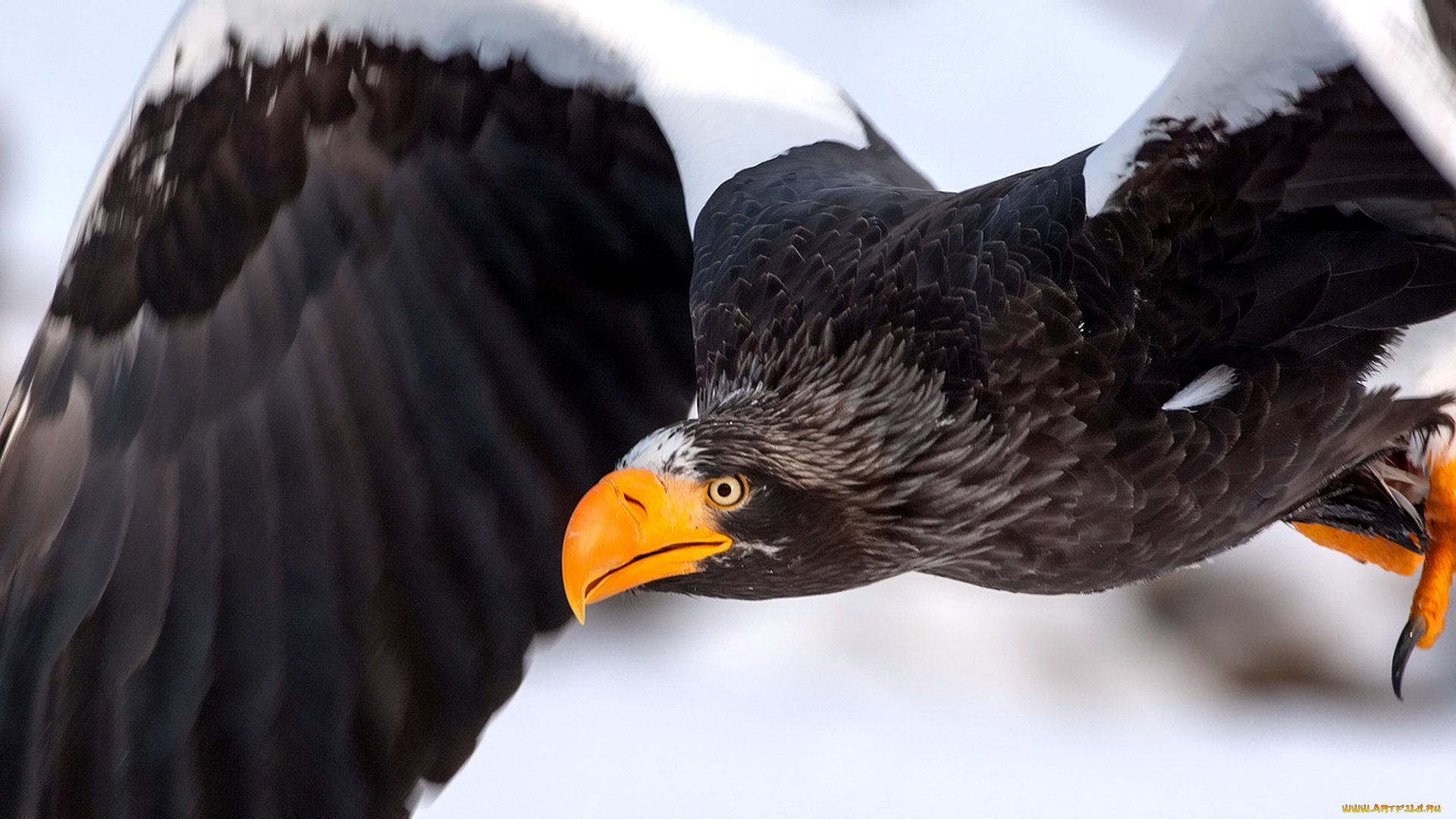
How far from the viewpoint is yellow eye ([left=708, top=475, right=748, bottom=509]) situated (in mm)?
2078

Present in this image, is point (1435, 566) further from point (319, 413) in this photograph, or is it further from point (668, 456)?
point (319, 413)

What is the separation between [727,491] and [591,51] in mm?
1347

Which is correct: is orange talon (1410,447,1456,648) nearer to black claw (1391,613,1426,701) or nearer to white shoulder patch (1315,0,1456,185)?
black claw (1391,613,1426,701)

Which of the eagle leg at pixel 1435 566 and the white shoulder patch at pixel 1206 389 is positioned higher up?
the white shoulder patch at pixel 1206 389

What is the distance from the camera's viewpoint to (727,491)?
82.3 inches

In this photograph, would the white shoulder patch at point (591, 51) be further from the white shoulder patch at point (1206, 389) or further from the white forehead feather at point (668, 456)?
the white shoulder patch at point (1206, 389)

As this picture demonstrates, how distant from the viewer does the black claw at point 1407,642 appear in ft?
8.38

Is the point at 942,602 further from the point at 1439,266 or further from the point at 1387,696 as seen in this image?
the point at 1439,266

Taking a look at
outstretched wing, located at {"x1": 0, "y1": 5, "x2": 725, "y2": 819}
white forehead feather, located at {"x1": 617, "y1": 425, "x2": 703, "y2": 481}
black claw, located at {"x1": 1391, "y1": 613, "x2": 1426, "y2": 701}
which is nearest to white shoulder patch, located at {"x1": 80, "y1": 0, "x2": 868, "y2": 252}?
outstretched wing, located at {"x1": 0, "y1": 5, "x2": 725, "y2": 819}

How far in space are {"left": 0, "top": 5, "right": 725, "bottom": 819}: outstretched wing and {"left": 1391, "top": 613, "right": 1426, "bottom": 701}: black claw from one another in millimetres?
1542

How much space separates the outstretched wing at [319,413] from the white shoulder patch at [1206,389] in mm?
1351

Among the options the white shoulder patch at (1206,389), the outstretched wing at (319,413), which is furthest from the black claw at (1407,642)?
the outstretched wing at (319,413)

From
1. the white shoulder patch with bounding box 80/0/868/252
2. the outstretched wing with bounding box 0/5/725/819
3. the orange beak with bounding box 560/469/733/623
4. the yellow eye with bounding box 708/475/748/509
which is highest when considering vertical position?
the white shoulder patch with bounding box 80/0/868/252

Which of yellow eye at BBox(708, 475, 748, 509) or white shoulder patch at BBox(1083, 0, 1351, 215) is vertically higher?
white shoulder patch at BBox(1083, 0, 1351, 215)
